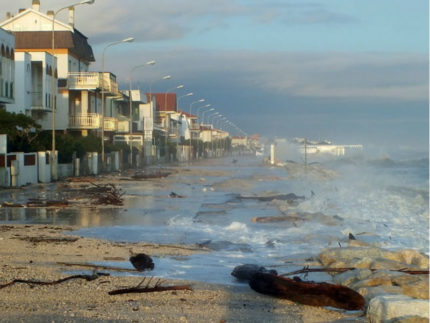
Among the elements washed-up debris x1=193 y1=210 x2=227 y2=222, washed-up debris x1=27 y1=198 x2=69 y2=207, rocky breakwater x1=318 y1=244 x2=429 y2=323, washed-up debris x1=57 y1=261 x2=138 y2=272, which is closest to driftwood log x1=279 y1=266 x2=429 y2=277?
rocky breakwater x1=318 y1=244 x2=429 y2=323

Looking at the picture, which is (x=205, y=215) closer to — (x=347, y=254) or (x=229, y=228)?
(x=229, y=228)

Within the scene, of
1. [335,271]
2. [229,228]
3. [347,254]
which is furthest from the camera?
[229,228]

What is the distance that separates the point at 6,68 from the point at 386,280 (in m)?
35.7

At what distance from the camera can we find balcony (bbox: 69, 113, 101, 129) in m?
58.6

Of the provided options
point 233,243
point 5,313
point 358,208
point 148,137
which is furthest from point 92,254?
point 148,137

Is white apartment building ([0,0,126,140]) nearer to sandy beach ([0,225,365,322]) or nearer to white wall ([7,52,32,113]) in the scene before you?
white wall ([7,52,32,113])

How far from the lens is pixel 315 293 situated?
8.54 metres

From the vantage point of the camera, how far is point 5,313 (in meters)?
7.20

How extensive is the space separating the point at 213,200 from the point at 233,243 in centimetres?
1339

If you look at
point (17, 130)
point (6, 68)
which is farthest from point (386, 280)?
point (6, 68)

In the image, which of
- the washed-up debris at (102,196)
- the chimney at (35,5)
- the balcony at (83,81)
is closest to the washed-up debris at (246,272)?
the washed-up debris at (102,196)

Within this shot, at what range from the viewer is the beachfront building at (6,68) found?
132 ft

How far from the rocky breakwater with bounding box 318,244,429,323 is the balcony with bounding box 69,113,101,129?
157ft

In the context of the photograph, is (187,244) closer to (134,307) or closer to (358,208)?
(134,307)
